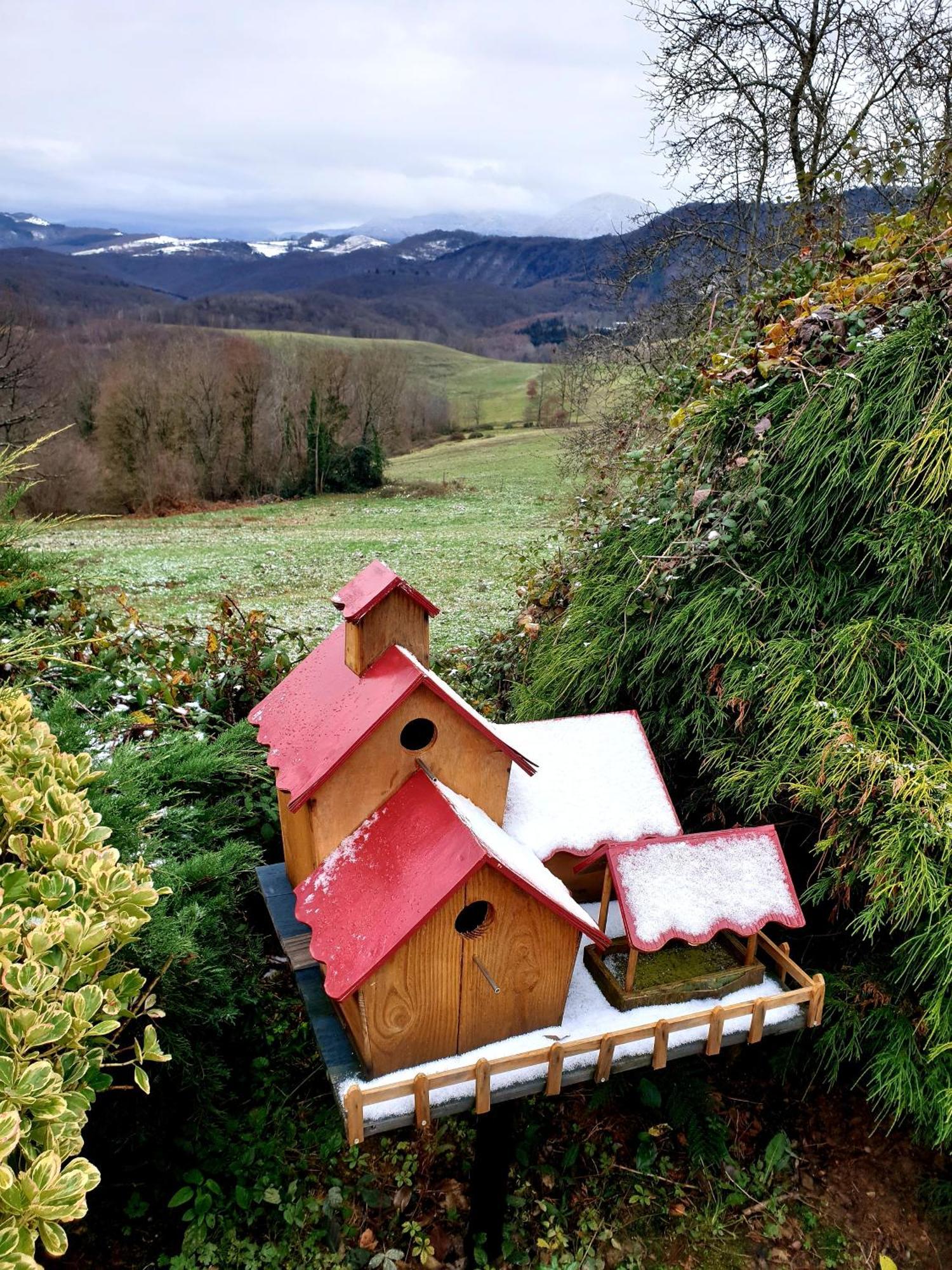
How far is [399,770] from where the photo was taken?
3518mm

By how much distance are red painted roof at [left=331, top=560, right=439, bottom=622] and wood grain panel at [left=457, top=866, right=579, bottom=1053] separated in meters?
1.28

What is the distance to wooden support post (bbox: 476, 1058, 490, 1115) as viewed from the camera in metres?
3.10

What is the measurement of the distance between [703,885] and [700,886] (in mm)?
17

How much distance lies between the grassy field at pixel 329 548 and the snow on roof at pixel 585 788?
14.0 ft

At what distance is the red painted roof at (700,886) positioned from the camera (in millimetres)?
3314

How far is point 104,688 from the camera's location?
5.96 meters

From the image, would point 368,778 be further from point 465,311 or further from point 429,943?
point 465,311

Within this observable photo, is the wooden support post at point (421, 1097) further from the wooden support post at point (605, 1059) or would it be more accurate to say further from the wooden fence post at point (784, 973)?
the wooden fence post at point (784, 973)

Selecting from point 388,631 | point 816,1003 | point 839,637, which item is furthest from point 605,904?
point 839,637

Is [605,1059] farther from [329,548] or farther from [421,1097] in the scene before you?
[329,548]

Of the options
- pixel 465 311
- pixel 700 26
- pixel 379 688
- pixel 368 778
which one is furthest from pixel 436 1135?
pixel 465 311

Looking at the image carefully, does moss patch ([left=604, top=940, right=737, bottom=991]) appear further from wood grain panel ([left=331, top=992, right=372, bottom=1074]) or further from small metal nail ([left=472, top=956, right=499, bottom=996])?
wood grain panel ([left=331, top=992, right=372, bottom=1074])

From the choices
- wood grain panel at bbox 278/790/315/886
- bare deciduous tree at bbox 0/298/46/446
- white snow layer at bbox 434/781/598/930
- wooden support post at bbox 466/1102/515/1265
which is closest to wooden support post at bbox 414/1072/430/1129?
wooden support post at bbox 466/1102/515/1265

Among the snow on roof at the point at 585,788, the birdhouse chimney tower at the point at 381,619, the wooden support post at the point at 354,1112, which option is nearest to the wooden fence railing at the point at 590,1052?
the wooden support post at the point at 354,1112
